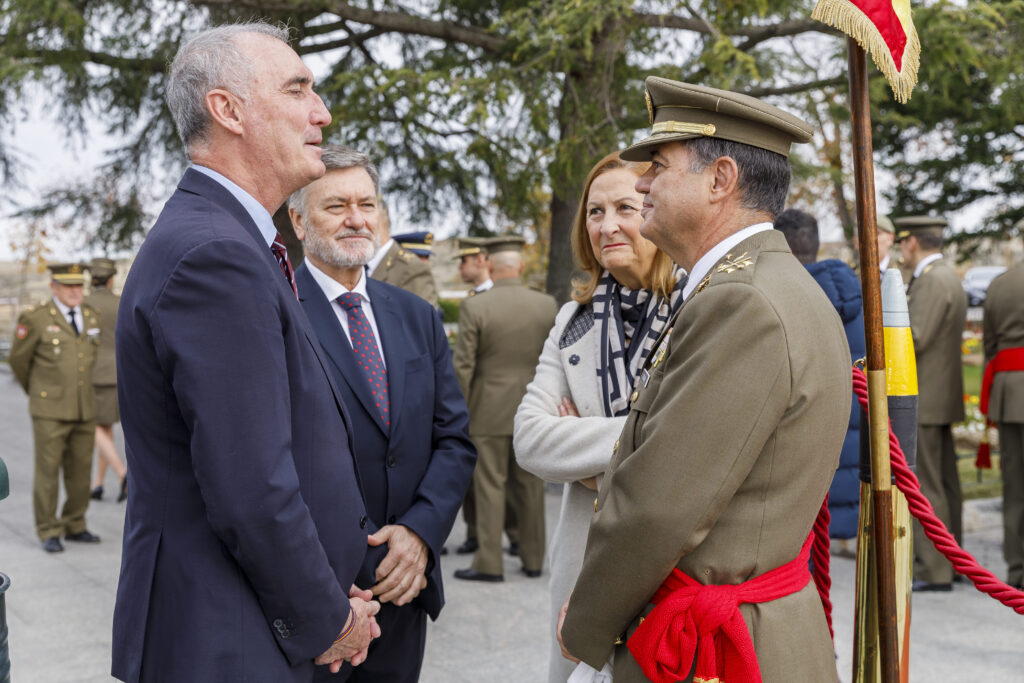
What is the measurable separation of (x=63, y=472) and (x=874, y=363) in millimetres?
6589

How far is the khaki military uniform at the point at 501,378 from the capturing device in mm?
6332

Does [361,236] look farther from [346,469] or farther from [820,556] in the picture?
[820,556]

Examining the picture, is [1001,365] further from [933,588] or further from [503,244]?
[503,244]

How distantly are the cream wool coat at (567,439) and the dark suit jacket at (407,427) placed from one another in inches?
8.9

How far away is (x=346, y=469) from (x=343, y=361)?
25.4 inches

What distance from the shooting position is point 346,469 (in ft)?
6.66

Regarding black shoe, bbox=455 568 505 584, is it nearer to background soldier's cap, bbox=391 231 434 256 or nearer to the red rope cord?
background soldier's cap, bbox=391 231 434 256

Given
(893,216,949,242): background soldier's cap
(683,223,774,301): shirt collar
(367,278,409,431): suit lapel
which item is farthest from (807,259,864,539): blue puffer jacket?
(683,223,774,301): shirt collar

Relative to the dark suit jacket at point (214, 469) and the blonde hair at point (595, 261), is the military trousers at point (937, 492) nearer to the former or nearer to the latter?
the blonde hair at point (595, 261)

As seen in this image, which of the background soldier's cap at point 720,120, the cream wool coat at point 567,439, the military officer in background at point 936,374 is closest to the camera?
the background soldier's cap at point 720,120

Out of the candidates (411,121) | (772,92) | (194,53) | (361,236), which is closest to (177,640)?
(194,53)

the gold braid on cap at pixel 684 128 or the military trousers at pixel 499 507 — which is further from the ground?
the gold braid on cap at pixel 684 128

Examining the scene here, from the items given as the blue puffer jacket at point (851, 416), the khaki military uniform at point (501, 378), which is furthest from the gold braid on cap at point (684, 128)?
the khaki military uniform at point (501, 378)

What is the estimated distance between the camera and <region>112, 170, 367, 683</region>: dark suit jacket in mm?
1721
